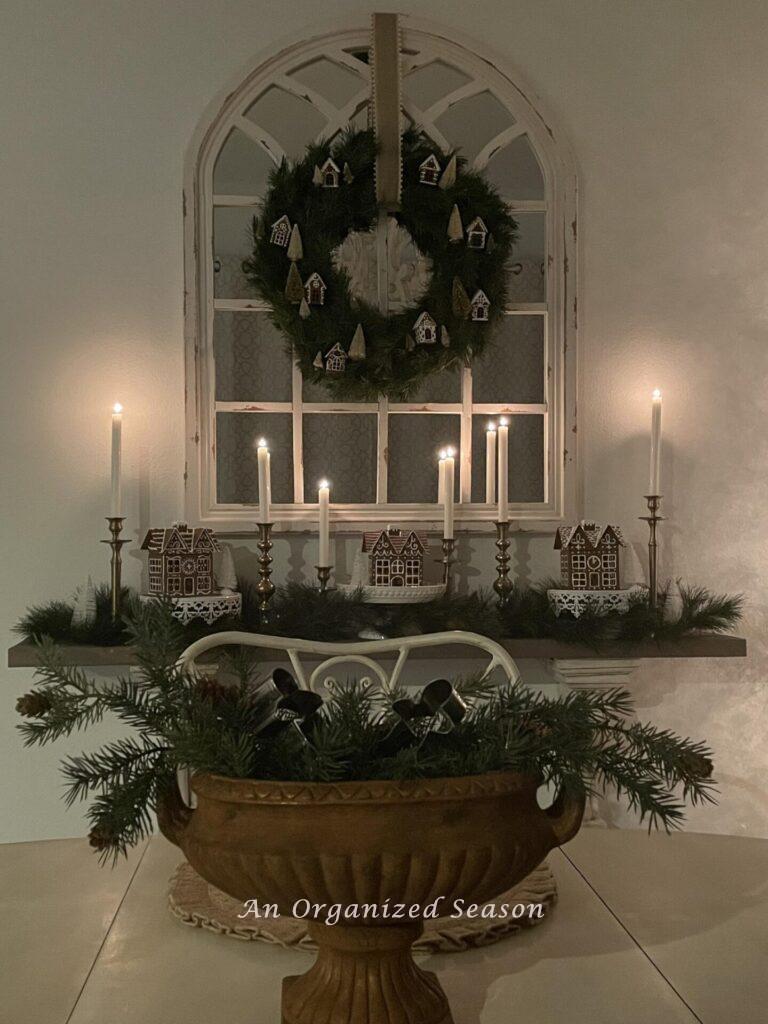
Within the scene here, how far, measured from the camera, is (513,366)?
261 centimetres

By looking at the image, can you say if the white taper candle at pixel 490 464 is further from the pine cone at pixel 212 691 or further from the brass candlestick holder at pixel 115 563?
the pine cone at pixel 212 691

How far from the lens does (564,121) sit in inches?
103

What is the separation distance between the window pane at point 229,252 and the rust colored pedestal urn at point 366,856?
1.86 m

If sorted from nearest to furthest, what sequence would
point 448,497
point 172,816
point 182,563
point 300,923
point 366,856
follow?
point 366,856 < point 172,816 < point 300,923 < point 182,563 < point 448,497

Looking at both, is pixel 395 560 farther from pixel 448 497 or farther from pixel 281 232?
pixel 281 232

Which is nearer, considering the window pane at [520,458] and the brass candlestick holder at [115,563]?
the brass candlestick holder at [115,563]

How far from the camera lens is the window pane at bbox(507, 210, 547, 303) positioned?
2.61m

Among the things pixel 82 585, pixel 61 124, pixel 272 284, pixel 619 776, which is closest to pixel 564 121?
pixel 272 284

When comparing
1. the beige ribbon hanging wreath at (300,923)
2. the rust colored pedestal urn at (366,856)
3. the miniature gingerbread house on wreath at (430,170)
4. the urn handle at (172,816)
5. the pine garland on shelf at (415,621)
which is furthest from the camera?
the miniature gingerbread house on wreath at (430,170)

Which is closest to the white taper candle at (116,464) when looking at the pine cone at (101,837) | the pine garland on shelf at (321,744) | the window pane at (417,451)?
the window pane at (417,451)

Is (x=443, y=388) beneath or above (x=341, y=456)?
above

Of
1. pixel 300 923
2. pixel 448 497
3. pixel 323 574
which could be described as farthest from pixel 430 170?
pixel 300 923

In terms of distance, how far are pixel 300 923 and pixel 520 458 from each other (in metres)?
1.65

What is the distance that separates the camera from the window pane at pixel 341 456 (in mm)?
2576
